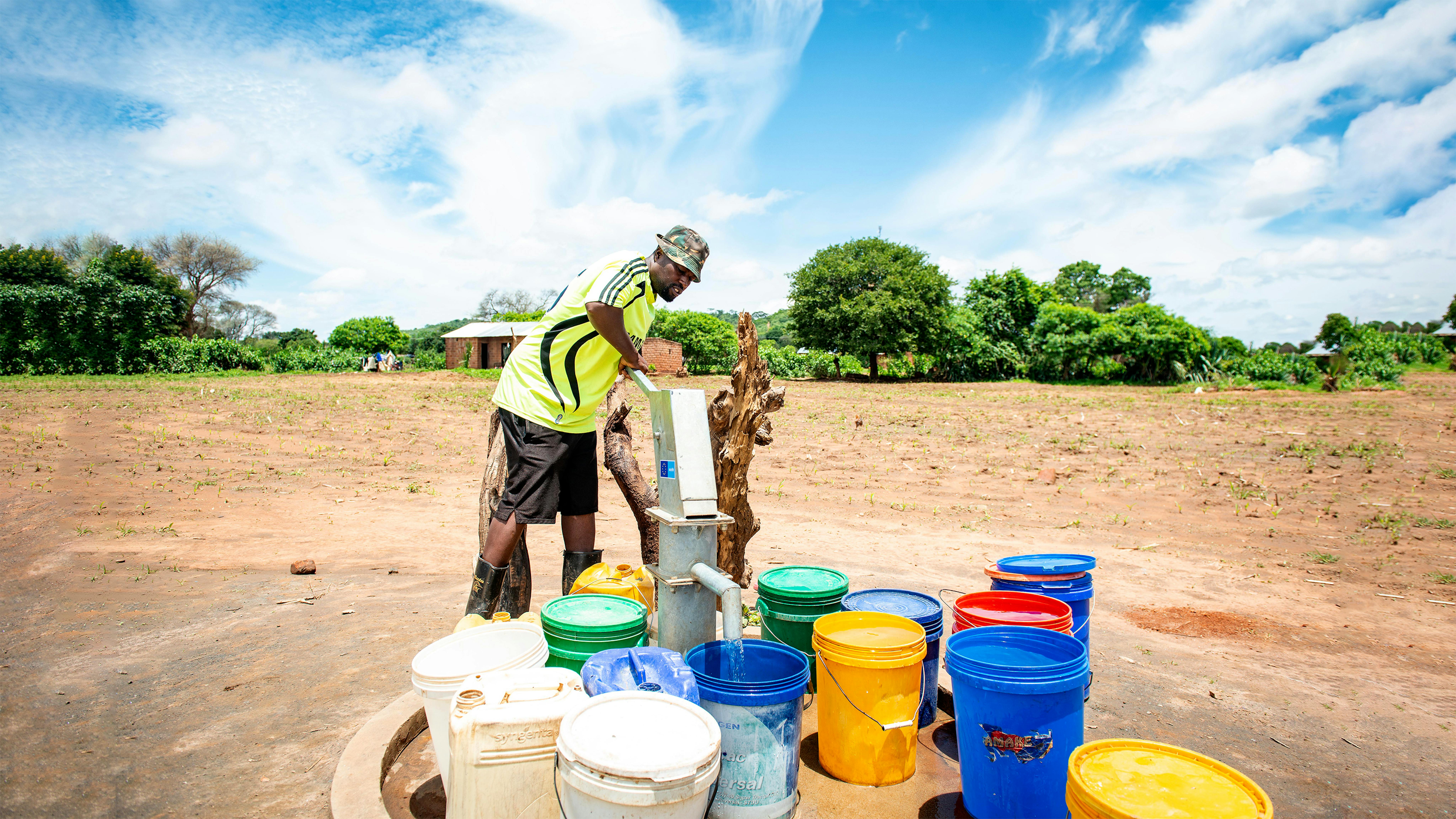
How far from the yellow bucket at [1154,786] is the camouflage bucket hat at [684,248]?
2112mm

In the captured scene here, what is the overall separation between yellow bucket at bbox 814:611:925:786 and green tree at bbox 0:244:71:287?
3633 cm

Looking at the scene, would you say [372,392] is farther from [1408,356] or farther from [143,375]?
[1408,356]

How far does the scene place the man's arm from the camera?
9.51 ft

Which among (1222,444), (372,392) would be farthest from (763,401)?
(372,392)

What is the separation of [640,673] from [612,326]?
137 cm

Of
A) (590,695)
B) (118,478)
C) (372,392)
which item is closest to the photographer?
(590,695)

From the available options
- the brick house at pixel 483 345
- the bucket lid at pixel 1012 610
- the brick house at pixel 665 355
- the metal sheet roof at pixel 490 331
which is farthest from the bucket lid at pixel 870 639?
the brick house at pixel 483 345

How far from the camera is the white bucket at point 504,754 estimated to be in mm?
1823

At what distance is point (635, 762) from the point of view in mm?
1658

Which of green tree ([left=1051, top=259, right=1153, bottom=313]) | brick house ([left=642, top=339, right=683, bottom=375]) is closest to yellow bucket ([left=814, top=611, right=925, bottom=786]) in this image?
brick house ([left=642, top=339, right=683, bottom=375])

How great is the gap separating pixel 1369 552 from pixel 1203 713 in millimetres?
4447

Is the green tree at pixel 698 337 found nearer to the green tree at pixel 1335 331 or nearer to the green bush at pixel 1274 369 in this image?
the green bush at pixel 1274 369

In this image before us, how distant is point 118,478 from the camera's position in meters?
7.87

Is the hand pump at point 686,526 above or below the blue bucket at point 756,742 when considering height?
above
